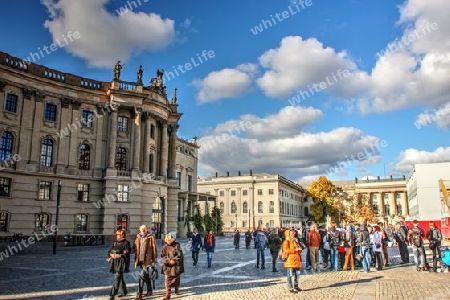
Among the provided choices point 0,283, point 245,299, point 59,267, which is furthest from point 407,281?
point 59,267

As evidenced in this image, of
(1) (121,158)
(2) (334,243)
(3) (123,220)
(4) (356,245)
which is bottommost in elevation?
(4) (356,245)

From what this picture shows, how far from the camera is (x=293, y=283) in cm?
1189

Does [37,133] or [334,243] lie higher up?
[37,133]

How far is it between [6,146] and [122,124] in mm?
12189

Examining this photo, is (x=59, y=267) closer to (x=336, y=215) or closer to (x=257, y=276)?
(x=257, y=276)

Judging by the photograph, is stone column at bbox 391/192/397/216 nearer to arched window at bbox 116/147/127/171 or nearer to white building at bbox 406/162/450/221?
white building at bbox 406/162/450/221

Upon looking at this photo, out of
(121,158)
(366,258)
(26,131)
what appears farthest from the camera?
(121,158)

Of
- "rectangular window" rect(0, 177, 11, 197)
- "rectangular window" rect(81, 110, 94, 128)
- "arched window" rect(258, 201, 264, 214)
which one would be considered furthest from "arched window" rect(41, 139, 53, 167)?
"arched window" rect(258, 201, 264, 214)

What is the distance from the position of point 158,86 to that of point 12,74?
16785 mm

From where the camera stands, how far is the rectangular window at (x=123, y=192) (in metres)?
41.0

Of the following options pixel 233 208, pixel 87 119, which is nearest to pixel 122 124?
pixel 87 119

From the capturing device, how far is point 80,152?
135ft

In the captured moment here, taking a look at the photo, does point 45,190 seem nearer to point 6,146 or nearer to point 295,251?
point 6,146

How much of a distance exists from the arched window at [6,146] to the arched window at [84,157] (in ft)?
22.5
